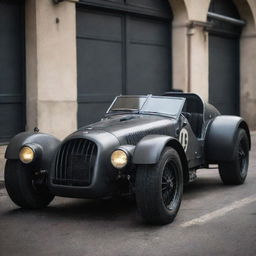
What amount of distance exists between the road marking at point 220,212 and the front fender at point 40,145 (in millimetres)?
1858

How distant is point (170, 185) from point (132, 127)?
0.91 m

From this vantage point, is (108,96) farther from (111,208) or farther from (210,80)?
(111,208)

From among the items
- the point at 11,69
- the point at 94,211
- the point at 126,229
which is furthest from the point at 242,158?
the point at 11,69

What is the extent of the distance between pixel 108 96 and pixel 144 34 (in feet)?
7.97

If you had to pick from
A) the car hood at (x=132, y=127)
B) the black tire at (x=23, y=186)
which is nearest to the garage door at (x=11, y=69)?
the car hood at (x=132, y=127)

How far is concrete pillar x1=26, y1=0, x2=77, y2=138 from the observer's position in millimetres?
12094

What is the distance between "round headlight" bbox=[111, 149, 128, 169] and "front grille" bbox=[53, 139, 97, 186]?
0.80 ft

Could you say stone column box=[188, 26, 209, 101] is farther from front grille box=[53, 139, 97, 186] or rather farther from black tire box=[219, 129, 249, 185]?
front grille box=[53, 139, 97, 186]

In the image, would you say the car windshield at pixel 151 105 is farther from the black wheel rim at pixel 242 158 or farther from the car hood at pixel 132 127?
the black wheel rim at pixel 242 158

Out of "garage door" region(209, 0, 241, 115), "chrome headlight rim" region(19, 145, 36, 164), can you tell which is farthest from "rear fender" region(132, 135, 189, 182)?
"garage door" region(209, 0, 241, 115)

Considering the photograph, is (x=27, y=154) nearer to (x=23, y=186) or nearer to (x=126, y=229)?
(x=23, y=186)

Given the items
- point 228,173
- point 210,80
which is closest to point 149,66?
point 210,80

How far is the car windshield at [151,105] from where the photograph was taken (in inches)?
303

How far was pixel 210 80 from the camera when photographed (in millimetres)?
19094
